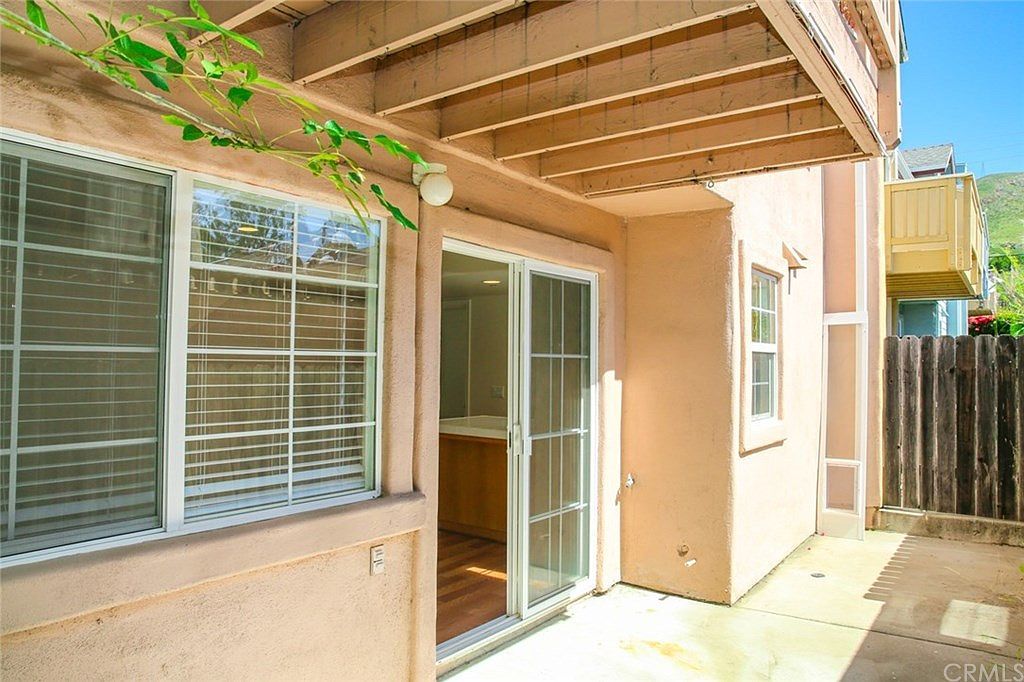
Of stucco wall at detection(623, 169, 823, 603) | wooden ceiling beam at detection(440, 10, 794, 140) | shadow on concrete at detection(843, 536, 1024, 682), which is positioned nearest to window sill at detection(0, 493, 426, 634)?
wooden ceiling beam at detection(440, 10, 794, 140)

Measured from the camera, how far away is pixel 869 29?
317cm

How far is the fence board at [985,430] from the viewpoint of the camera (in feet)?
21.7

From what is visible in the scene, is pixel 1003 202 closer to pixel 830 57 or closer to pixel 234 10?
pixel 830 57

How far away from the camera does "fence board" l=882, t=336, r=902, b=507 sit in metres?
7.15

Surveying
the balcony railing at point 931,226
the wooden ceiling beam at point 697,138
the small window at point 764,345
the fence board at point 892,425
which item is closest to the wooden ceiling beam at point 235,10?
the wooden ceiling beam at point 697,138

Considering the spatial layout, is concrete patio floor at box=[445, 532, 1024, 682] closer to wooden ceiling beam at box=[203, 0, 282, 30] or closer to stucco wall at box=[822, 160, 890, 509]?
stucco wall at box=[822, 160, 890, 509]

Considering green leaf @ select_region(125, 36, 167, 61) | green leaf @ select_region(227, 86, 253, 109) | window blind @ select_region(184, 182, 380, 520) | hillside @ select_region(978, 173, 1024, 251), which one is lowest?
window blind @ select_region(184, 182, 380, 520)

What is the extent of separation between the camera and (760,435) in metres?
5.34

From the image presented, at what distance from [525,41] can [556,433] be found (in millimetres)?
2742

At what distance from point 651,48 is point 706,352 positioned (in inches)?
108

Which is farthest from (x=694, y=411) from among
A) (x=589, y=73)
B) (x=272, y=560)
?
(x=272, y=560)

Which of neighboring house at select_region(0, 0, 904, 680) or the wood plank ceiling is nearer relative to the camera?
neighboring house at select_region(0, 0, 904, 680)

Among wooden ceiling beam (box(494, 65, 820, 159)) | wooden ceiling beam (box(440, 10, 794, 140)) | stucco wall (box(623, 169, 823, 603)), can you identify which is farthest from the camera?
stucco wall (box(623, 169, 823, 603))

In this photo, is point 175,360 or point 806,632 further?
point 806,632
